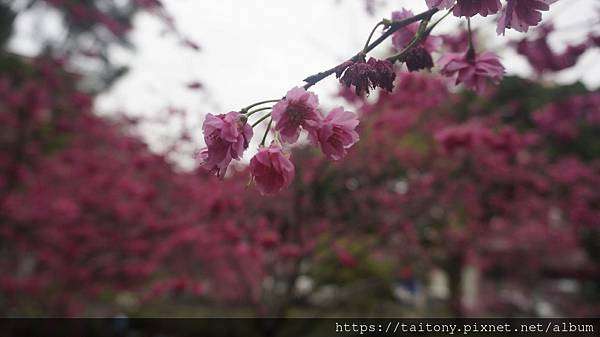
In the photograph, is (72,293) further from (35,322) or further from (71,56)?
(71,56)

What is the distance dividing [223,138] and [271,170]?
137 millimetres

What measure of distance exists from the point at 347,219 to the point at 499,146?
2590mm

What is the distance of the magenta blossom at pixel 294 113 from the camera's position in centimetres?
94

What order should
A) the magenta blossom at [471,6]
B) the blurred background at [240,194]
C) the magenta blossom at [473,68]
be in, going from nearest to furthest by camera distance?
the magenta blossom at [471,6], the magenta blossom at [473,68], the blurred background at [240,194]

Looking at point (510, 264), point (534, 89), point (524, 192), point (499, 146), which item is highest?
point (534, 89)

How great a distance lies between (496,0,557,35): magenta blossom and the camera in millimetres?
953

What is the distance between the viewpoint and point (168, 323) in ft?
28.9

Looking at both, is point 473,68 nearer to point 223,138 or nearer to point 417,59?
point 417,59

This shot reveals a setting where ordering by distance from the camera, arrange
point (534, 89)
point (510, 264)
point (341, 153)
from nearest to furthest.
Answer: point (341, 153) → point (534, 89) → point (510, 264)

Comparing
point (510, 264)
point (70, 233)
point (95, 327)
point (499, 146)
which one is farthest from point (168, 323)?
point (510, 264)

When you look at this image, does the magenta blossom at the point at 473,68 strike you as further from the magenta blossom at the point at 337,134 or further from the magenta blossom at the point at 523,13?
the magenta blossom at the point at 337,134

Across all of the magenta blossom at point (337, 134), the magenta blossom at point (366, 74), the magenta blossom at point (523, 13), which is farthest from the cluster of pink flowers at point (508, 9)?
the magenta blossom at point (337, 134)

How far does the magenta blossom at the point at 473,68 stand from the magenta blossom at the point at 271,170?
0.73 m

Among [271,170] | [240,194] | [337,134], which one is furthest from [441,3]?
[240,194]
